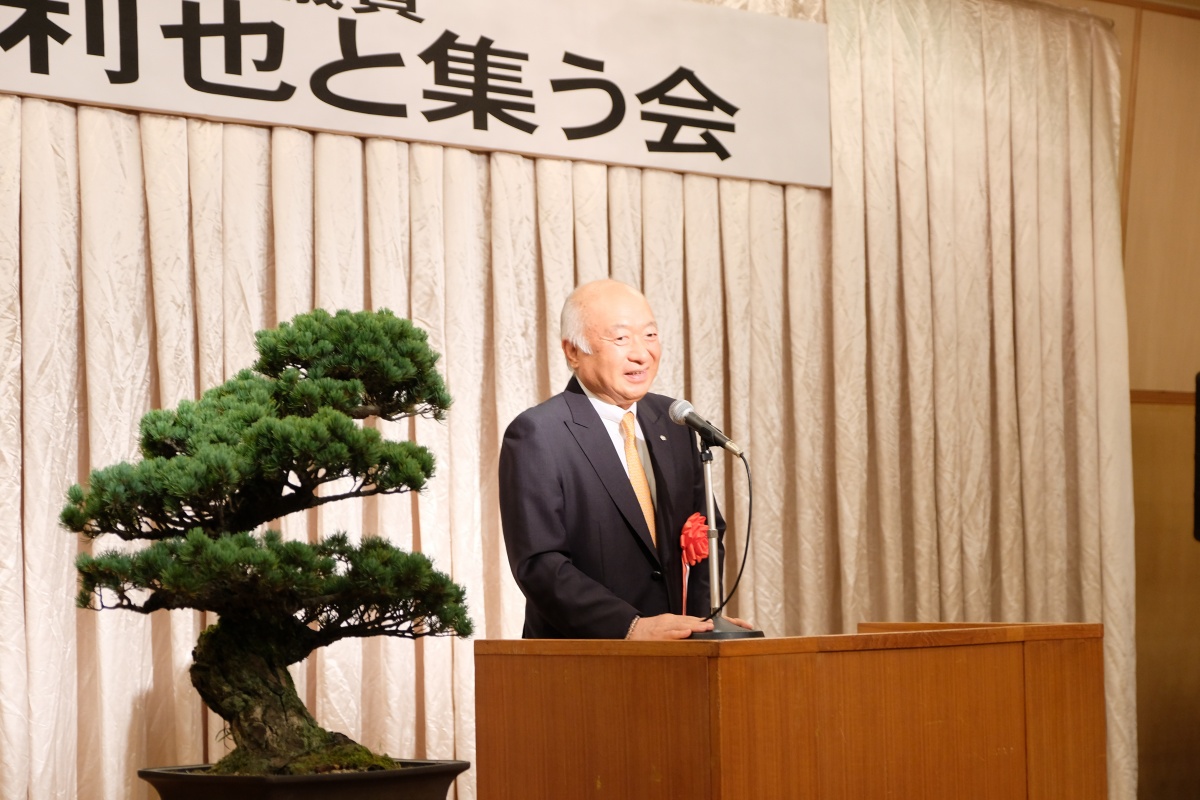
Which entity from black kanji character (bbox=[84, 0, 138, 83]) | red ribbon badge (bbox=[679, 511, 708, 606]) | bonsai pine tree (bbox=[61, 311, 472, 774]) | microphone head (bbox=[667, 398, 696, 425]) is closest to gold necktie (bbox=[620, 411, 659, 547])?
red ribbon badge (bbox=[679, 511, 708, 606])

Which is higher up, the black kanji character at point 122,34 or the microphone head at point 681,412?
the black kanji character at point 122,34

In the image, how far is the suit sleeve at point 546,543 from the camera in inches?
96.1

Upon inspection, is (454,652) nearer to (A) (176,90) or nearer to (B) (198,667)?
(B) (198,667)

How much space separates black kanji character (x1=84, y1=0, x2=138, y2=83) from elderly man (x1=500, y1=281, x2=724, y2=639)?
129 centimetres

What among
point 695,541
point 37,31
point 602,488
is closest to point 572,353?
point 602,488

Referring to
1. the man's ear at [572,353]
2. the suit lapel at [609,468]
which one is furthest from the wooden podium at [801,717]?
the man's ear at [572,353]

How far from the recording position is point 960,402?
4.44 m

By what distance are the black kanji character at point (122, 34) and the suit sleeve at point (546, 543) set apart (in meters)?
1.40

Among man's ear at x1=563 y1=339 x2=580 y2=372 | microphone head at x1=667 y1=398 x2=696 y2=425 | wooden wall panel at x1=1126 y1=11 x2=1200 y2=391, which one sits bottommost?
microphone head at x1=667 y1=398 x2=696 y2=425

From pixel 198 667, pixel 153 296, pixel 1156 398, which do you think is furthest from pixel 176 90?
pixel 1156 398

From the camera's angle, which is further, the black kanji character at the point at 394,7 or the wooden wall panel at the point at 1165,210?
the wooden wall panel at the point at 1165,210

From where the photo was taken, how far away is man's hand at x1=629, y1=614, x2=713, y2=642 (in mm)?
2156

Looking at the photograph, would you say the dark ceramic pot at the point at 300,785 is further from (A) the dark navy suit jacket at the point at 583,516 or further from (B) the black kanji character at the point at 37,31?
(B) the black kanji character at the point at 37,31

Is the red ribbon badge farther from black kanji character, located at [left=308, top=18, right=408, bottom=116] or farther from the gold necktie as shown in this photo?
black kanji character, located at [left=308, top=18, right=408, bottom=116]
